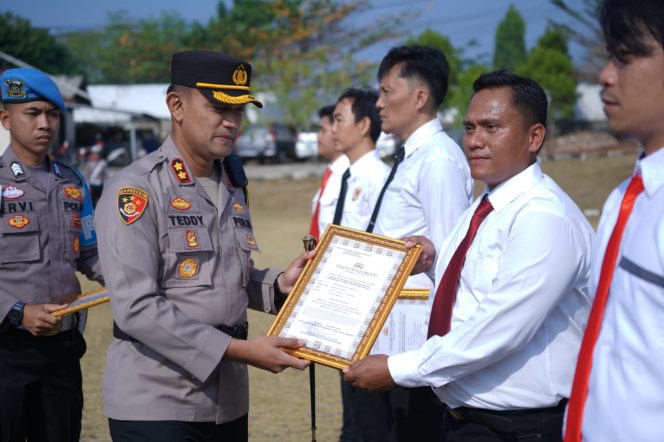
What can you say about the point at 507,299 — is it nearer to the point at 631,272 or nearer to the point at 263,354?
the point at 631,272

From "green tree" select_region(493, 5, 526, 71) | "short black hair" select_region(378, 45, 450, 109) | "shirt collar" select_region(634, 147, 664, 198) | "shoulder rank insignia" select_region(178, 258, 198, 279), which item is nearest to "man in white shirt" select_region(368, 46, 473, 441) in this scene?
"short black hair" select_region(378, 45, 450, 109)

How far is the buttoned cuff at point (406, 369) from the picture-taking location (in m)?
2.92

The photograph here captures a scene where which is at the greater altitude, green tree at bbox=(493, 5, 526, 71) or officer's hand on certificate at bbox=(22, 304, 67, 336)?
green tree at bbox=(493, 5, 526, 71)

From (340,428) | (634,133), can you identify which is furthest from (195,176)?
(340,428)

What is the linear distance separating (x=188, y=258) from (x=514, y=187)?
1.22 m

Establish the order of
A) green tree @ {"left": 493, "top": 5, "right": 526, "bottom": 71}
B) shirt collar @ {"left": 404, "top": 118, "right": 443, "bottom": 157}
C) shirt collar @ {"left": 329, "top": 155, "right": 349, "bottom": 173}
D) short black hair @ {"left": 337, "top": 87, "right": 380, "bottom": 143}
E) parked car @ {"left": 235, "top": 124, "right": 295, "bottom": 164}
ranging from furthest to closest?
1. green tree @ {"left": 493, "top": 5, "right": 526, "bottom": 71}
2. parked car @ {"left": 235, "top": 124, "right": 295, "bottom": 164}
3. shirt collar @ {"left": 329, "top": 155, "right": 349, "bottom": 173}
4. short black hair @ {"left": 337, "top": 87, "right": 380, "bottom": 143}
5. shirt collar @ {"left": 404, "top": 118, "right": 443, "bottom": 157}

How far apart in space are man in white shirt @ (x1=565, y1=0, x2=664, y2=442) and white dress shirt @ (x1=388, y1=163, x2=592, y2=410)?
53 centimetres

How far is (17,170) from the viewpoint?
400 centimetres

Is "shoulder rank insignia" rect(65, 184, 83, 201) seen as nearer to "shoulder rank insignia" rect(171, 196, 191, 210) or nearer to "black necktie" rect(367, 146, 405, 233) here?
"shoulder rank insignia" rect(171, 196, 191, 210)

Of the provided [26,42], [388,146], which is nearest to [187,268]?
[388,146]

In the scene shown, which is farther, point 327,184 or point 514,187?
point 327,184

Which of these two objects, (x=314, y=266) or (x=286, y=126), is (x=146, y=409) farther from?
(x=286, y=126)

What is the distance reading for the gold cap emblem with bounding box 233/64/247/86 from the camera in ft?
10.3

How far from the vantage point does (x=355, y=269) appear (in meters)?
3.36
